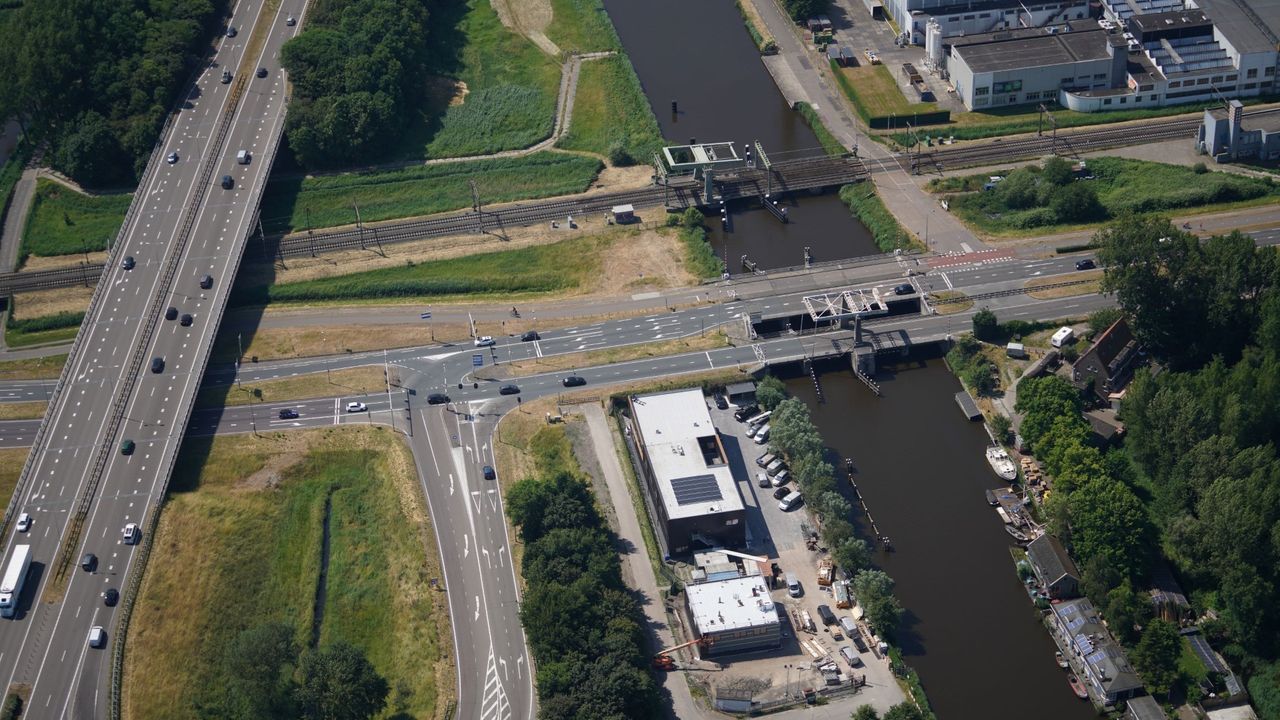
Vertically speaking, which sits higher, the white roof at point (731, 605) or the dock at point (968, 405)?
the dock at point (968, 405)

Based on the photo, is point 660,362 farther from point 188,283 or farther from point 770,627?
point 188,283

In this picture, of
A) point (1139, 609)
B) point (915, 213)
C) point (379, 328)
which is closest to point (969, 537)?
point (1139, 609)

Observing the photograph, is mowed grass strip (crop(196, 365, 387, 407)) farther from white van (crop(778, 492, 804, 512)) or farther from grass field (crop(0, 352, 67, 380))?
white van (crop(778, 492, 804, 512))

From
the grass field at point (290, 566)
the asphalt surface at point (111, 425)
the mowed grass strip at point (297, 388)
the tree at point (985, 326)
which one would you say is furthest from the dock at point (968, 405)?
the asphalt surface at point (111, 425)

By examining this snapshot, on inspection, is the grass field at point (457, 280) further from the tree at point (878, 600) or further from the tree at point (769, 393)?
the tree at point (878, 600)

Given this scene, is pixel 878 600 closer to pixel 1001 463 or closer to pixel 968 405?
pixel 1001 463

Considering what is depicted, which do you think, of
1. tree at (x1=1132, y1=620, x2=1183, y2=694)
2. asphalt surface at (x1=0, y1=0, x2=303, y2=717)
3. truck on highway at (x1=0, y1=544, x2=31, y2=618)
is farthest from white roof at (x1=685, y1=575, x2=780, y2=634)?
truck on highway at (x1=0, y1=544, x2=31, y2=618)
